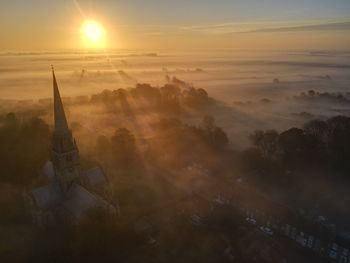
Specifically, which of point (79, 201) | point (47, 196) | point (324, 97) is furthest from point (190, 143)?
point (324, 97)

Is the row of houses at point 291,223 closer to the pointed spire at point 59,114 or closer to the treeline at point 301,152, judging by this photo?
the treeline at point 301,152

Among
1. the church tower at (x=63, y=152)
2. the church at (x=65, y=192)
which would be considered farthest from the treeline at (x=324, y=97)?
the church tower at (x=63, y=152)

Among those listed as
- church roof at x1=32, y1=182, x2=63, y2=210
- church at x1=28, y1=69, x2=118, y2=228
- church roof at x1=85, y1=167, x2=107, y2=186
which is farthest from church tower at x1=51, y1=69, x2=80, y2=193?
church roof at x1=85, y1=167, x2=107, y2=186

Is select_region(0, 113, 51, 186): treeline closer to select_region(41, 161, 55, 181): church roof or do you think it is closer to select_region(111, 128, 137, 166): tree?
select_region(41, 161, 55, 181): church roof

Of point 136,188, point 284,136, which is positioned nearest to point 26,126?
point 136,188

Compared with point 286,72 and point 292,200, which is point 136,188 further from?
point 286,72

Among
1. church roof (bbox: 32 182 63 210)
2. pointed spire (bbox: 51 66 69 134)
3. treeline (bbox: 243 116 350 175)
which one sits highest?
pointed spire (bbox: 51 66 69 134)
